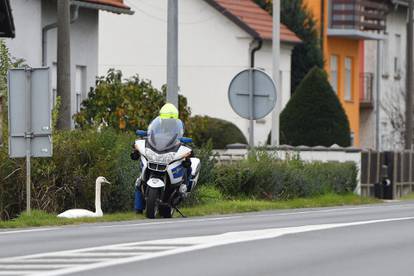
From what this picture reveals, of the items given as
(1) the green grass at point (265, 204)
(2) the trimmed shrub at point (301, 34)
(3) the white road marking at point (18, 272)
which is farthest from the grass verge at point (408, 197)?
(3) the white road marking at point (18, 272)

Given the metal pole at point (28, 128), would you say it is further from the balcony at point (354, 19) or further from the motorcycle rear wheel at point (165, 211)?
the balcony at point (354, 19)

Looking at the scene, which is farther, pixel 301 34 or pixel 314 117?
pixel 301 34

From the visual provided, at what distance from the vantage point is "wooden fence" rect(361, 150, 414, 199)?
3716 centimetres

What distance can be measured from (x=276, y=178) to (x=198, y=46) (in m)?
21.9

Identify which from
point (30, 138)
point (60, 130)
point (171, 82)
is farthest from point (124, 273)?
point (171, 82)

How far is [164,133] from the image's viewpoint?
22.7m

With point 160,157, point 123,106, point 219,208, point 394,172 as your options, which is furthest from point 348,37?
point 160,157

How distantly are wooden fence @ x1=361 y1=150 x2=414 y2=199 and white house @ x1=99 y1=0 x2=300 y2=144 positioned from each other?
10045 mm

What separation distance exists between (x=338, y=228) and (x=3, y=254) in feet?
17.7

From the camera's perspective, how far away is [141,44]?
5134 centimetres

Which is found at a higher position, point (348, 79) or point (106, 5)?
point (106, 5)

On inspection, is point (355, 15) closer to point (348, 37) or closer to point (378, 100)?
point (348, 37)

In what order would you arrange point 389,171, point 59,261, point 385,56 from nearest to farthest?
1. point 59,261
2. point 389,171
3. point 385,56

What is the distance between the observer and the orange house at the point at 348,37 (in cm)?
5744
